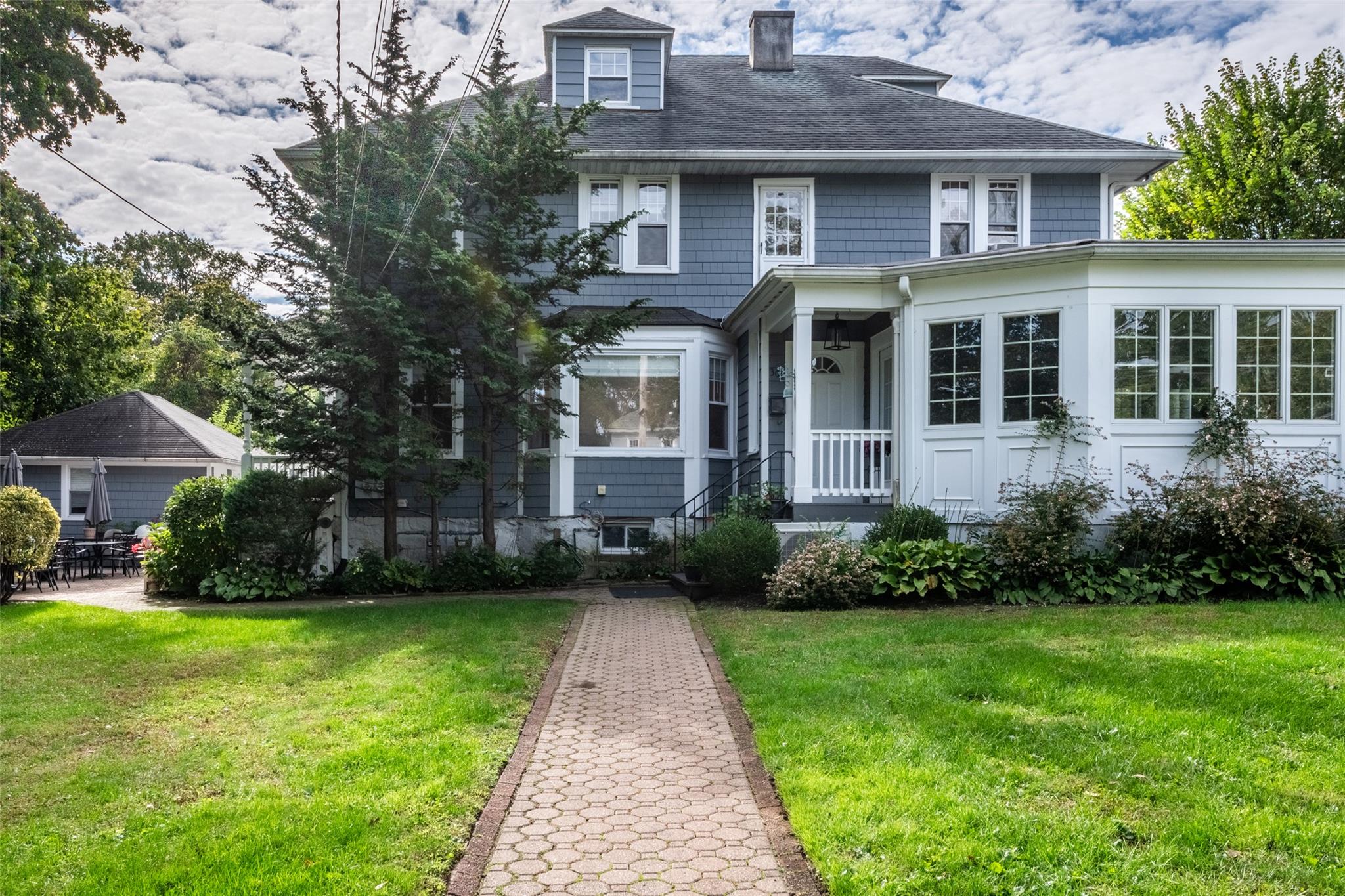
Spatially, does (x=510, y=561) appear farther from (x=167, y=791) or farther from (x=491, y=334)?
(x=167, y=791)

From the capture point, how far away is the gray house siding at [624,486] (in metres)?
14.1

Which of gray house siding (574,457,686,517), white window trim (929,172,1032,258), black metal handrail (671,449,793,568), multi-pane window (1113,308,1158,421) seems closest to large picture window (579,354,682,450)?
gray house siding (574,457,686,517)

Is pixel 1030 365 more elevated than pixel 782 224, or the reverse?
pixel 782 224

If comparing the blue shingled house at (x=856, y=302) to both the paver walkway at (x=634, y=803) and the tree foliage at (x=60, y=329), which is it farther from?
the tree foliage at (x=60, y=329)

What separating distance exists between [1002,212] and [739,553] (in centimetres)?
831

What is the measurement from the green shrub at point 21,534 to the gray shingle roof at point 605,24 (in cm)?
1079

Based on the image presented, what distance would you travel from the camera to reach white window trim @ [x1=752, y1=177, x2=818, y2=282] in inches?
594

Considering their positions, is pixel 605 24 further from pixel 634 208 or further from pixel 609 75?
pixel 634 208

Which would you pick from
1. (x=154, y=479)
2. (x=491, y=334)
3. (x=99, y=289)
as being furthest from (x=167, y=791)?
(x=99, y=289)

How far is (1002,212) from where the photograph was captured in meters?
15.2

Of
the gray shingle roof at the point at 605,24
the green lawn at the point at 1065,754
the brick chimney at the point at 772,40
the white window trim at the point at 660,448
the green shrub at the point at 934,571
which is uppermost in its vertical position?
the brick chimney at the point at 772,40

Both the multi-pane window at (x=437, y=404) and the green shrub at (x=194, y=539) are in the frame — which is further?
the multi-pane window at (x=437, y=404)

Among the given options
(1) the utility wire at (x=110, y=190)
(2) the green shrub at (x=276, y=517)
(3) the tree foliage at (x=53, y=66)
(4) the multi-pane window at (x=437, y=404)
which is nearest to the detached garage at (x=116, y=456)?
(3) the tree foliage at (x=53, y=66)

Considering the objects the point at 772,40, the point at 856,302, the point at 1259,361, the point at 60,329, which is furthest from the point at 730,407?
the point at 60,329
